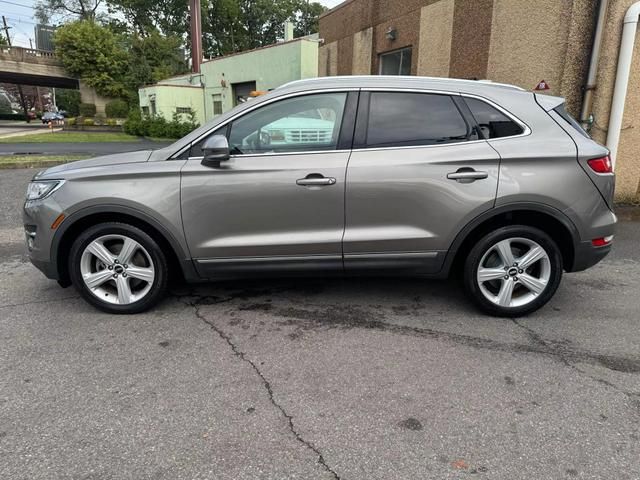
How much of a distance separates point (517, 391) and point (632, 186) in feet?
20.8

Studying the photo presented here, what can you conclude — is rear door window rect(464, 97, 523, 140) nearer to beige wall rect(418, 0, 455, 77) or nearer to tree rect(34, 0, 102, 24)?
beige wall rect(418, 0, 455, 77)

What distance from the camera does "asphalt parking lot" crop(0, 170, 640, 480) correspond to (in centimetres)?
226

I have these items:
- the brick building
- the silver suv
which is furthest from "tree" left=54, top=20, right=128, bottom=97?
the silver suv

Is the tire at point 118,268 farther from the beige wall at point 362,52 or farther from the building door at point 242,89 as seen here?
the building door at point 242,89

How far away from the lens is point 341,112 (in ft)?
12.1

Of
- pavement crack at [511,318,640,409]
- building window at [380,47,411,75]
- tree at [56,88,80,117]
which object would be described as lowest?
pavement crack at [511,318,640,409]

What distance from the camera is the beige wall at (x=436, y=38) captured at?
9.58 meters

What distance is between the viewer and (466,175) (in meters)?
3.55

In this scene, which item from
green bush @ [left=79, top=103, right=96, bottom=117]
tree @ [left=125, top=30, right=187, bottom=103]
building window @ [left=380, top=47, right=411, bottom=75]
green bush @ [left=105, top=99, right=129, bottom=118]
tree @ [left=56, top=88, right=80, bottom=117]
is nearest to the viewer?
building window @ [left=380, top=47, right=411, bottom=75]

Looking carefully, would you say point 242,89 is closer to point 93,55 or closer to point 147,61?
point 147,61

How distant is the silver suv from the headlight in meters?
0.01

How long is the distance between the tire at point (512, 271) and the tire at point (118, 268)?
2.53 meters

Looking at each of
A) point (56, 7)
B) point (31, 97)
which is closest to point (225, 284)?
point (56, 7)

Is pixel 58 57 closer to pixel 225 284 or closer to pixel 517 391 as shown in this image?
pixel 225 284
